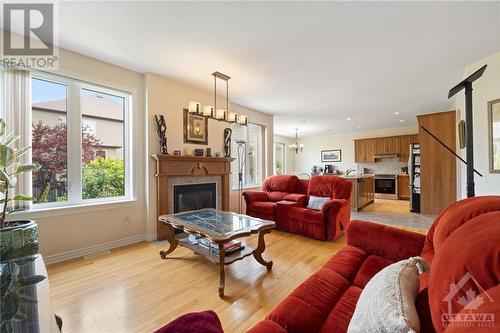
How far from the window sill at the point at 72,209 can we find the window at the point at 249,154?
2380mm

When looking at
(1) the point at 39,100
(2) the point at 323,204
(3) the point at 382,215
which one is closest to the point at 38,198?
(1) the point at 39,100

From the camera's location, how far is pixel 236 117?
3205 millimetres

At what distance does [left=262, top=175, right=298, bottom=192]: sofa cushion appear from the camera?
465 centimetres

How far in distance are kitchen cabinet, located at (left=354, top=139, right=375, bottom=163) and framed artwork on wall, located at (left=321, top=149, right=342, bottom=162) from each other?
654 millimetres

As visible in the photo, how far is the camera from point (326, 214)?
3.48 metres

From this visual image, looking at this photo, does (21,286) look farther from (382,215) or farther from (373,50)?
(382,215)

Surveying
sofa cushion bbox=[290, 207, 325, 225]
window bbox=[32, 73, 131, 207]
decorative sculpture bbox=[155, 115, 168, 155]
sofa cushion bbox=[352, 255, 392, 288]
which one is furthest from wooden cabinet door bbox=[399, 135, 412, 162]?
window bbox=[32, 73, 131, 207]

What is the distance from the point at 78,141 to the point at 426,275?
12.4 feet

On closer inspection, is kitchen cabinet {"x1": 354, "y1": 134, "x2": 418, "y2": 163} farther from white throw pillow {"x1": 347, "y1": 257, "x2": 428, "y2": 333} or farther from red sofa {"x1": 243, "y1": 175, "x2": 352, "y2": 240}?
white throw pillow {"x1": 347, "y1": 257, "x2": 428, "y2": 333}

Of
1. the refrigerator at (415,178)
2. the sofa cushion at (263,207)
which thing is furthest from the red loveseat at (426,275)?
the refrigerator at (415,178)

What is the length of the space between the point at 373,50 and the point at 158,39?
255 centimetres

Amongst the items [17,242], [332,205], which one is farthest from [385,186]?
[17,242]

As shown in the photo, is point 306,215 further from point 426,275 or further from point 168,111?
point 168,111

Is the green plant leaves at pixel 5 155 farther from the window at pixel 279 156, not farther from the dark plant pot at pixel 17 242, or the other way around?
the window at pixel 279 156
